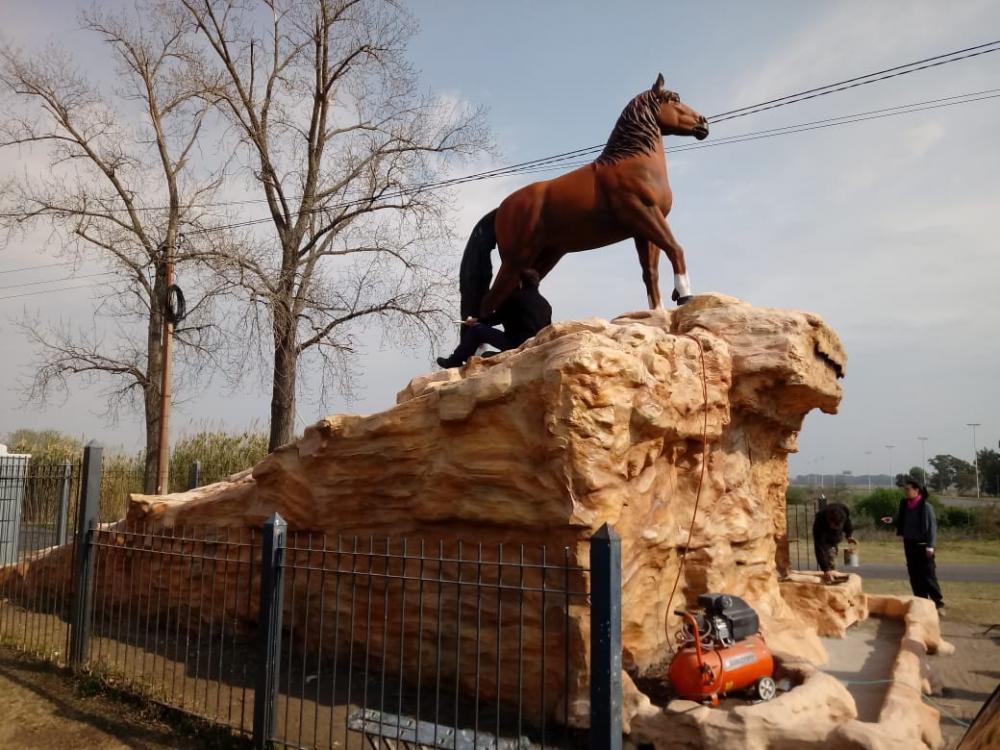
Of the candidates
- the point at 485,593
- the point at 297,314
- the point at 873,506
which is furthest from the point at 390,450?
the point at 873,506

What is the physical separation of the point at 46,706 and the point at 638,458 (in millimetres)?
5109

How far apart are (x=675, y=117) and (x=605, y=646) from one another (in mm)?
6008

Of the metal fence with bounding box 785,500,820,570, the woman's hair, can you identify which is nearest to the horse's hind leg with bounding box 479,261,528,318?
the metal fence with bounding box 785,500,820,570

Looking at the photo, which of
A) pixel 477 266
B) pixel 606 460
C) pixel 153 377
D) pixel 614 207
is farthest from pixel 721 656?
pixel 153 377

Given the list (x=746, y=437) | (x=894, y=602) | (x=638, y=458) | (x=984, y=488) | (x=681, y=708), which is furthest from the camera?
(x=984, y=488)

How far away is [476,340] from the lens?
7.64m

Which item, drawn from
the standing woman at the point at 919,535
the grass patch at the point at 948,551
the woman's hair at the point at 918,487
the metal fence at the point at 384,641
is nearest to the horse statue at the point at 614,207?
the metal fence at the point at 384,641

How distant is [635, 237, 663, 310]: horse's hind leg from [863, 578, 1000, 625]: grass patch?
20.8 feet

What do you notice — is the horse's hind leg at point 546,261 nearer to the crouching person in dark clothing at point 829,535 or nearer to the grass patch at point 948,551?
Answer: the crouching person in dark clothing at point 829,535

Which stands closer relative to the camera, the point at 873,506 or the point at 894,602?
the point at 894,602

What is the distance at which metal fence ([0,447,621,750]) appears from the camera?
12.9ft

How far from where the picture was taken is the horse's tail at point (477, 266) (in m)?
8.32

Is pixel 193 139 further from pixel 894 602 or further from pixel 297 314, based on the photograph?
pixel 894 602

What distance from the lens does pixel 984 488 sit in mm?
39594
